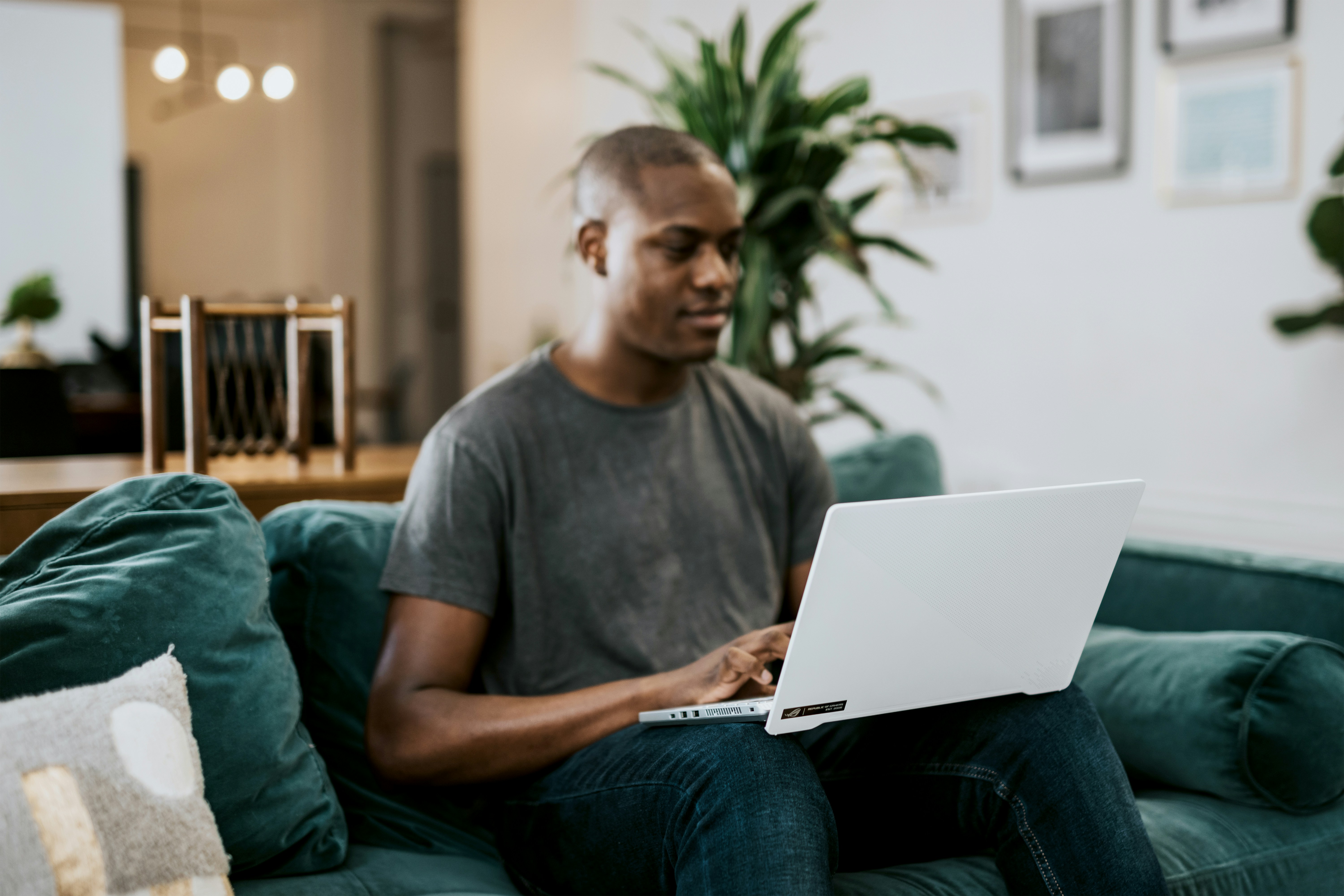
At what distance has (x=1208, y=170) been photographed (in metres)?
2.81

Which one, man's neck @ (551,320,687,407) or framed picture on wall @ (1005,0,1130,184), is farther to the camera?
framed picture on wall @ (1005,0,1130,184)

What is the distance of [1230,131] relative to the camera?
2.76 m

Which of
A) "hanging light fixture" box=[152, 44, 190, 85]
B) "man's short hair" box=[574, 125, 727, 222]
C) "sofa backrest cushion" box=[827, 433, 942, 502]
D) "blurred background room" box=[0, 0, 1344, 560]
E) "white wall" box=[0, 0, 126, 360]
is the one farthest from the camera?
"white wall" box=[0, 0, 126, 360]

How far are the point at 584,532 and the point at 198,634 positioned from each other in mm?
473

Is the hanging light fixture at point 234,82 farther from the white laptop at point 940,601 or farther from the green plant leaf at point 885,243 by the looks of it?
the white laptop at point 940,601

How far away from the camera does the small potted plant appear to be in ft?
8.38

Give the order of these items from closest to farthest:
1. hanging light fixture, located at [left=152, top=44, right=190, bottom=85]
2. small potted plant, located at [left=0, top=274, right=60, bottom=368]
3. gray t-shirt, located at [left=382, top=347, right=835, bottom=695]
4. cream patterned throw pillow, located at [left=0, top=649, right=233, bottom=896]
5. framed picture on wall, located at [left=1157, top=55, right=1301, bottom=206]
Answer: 1. cream patterned throw pillow, located at [left=0, top=649, right=233, bottom=896]
2. gray t-shirt, located at [left=382, top=347, right=835, bottom=695]
3. small potted plant, located at [left=0, top=274, right=60, bottom=368]
4. framed picture on wall, located at [left=1157, top=55, right=1301, bottom=206]
5. hanging light fixture, located at [left=152, top=44, right=190, bottom=85]

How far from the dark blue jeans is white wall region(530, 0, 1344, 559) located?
1715mm

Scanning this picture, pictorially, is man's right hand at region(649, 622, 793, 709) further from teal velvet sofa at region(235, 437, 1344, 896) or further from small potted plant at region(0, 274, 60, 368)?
small potted plant at region(0, 274, 60, 368)

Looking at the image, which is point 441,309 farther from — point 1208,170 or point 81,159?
point 1208,170

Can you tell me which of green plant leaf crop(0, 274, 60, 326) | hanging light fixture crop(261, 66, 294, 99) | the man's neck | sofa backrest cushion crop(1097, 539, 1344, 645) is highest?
hanging light fixture crop(261, 66, 294, 99)

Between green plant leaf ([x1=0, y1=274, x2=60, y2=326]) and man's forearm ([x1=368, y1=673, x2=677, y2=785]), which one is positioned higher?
green plant leaf ([x1=0, y1=274, x2=60, y2=326])

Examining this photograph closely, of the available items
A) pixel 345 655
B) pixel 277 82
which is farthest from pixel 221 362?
pixel 277 82

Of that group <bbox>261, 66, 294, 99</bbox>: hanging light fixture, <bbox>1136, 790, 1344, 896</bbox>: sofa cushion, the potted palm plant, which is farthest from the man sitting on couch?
<bbox>261, 66, 294, 99</bbox>: hanging light fixture
